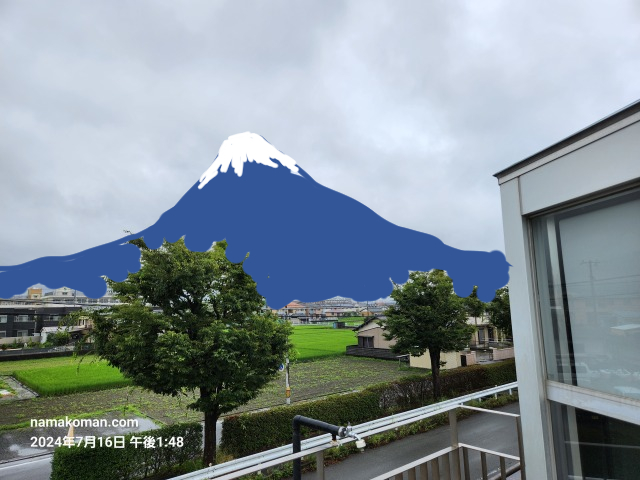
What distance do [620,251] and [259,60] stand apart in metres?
4.27

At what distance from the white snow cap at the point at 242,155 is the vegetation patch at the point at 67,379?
17128mm

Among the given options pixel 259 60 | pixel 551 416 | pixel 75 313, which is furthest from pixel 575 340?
pixel 75 313

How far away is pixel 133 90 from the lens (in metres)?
4.35

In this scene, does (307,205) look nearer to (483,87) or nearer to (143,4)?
(143,4)

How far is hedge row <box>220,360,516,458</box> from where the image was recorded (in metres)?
8.63

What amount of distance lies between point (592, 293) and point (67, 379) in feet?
83.7

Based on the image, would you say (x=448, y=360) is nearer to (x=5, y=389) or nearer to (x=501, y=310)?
(x=501, y=310)

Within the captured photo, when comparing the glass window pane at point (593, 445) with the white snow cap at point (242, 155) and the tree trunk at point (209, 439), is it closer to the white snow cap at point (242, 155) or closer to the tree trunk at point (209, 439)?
the white snow cap at point (242, 155)

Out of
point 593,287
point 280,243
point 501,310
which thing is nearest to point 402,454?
point 593,287

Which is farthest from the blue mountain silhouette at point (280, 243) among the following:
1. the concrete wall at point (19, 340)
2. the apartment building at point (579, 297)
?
the concrete wall at point (19, 340)

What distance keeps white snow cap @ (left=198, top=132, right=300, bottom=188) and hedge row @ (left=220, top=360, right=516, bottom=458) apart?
7.23 meters

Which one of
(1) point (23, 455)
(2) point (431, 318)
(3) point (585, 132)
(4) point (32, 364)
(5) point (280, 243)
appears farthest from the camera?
(4) point (32, 364)

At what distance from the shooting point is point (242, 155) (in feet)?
10.6

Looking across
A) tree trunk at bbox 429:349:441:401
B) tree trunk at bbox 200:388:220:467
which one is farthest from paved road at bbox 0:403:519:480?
tree trunk at bbox 429:349:441:401
